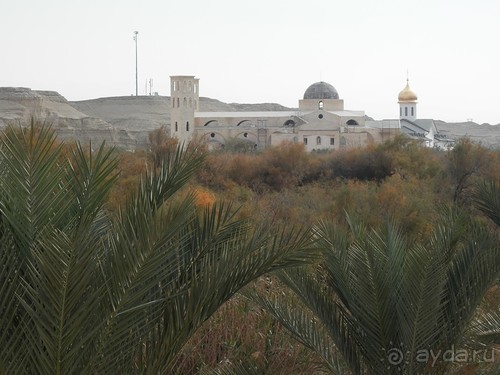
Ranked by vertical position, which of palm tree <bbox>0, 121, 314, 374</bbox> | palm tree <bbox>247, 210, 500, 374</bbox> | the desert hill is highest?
the desert hill

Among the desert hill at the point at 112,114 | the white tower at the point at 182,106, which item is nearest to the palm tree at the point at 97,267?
the desert hill at the point at 112,114

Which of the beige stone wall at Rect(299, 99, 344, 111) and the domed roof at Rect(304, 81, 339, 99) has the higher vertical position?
the domed roof at Rect(304, 81, 339, 99)

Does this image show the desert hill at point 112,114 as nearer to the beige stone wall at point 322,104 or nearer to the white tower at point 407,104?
the white tower at point 407,104

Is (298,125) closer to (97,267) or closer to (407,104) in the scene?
(407,104)

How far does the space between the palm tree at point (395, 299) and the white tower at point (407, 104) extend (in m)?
56.8

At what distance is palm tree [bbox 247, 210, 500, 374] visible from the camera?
4.70 m

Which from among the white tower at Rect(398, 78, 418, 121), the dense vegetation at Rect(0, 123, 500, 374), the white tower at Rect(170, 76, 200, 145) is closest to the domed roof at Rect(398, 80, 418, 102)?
the white tower at Rect(398, 78, 418, 121)

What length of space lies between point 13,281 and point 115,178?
674 millimetres

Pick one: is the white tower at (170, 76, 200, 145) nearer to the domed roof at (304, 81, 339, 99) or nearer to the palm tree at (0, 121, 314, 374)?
the domed roof at (304, 81, 339, 99)

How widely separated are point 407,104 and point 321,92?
23.4ft

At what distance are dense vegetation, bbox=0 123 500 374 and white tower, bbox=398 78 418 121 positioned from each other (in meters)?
55.4

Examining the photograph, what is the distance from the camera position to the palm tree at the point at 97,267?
10.1 feet

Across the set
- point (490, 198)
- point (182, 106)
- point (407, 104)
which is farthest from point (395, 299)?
point (407, 104)

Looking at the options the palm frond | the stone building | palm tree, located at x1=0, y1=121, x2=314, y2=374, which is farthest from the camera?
the stone building
